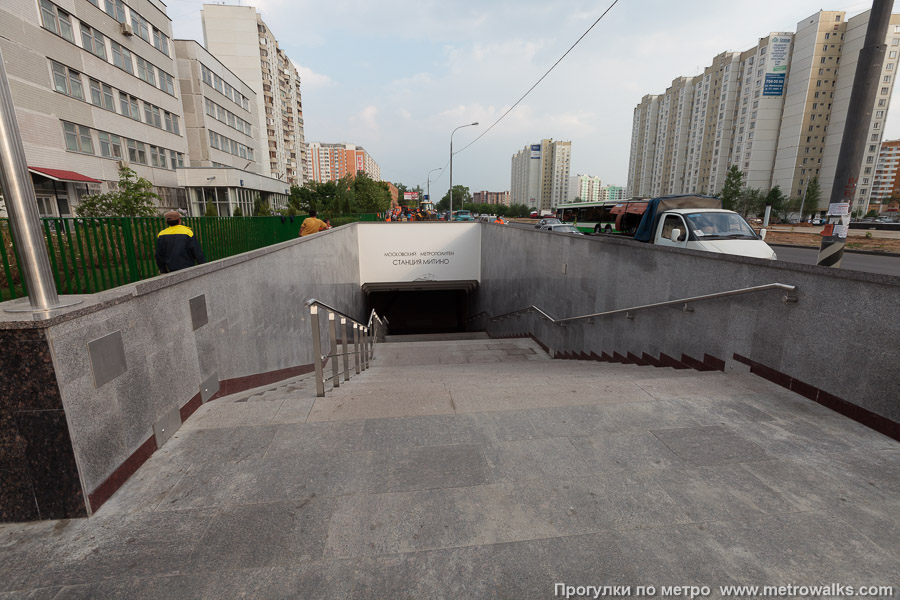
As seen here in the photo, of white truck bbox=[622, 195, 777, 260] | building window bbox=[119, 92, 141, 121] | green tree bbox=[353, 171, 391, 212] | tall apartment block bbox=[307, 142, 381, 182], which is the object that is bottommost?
white truck bbox=[622, 195, 777, 260]

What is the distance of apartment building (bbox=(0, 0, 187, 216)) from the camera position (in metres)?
20.6

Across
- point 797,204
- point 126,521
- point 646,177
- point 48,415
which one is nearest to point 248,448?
point 126,521

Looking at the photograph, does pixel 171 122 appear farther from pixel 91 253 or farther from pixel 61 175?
pixel 91 253

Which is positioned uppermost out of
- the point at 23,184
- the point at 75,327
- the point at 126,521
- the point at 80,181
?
the point at 80,181

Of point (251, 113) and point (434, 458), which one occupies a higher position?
point (251, 113)

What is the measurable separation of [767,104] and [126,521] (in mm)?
94332

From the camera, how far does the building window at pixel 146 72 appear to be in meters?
30.1

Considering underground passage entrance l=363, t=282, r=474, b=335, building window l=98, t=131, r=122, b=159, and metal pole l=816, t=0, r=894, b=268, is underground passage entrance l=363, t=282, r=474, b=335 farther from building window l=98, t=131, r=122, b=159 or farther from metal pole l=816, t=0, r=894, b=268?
building window l=98, t=131, r=122, b=159

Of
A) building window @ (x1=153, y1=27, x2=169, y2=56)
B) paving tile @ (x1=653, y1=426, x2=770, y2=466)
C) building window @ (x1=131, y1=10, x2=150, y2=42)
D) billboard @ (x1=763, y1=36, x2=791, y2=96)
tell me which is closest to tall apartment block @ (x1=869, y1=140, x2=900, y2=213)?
billboard @ (x1=763, y1=36, x2=791, y2=96)

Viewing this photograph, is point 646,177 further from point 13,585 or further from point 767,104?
point 13,585

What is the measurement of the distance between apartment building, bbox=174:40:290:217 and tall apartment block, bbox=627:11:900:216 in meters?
78.4

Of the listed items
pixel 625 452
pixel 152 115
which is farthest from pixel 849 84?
pixel 152 115

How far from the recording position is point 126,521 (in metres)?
2.30

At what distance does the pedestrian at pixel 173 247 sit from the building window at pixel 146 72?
1370 inches
